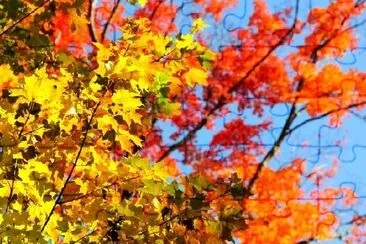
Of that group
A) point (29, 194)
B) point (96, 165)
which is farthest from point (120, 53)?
point (29, 194)

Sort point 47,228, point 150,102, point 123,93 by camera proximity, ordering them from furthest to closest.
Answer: point 150,102 → point 47,228 → point 123,93

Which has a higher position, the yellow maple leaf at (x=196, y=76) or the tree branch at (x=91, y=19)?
the tree branch at (x=91, y=19)

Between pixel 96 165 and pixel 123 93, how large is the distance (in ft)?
1.74

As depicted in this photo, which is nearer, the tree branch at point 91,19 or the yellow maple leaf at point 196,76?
the yellow maple leaf at point 196,76

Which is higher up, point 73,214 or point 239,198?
point 73,214

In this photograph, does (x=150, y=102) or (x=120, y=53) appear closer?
(x=120, y=53)

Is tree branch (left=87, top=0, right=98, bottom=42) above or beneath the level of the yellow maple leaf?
above

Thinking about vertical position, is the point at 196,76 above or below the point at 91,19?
below

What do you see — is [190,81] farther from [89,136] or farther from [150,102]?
[89,136]

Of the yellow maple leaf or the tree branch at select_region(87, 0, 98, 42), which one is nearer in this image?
the yellow maple leaf

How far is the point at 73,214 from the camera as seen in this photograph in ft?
11.3

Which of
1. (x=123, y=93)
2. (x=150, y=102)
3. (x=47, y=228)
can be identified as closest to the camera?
(x=123, y=93)

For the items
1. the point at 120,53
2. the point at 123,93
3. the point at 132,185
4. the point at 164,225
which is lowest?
the point at 164,225

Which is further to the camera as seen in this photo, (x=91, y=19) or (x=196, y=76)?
(x=91, y=19)
